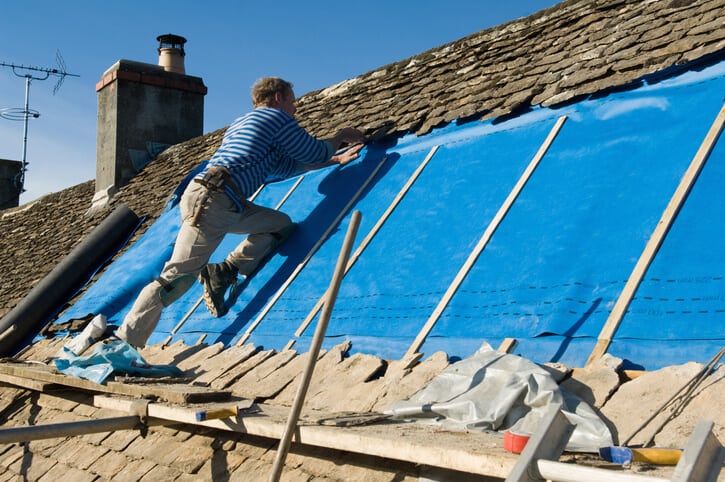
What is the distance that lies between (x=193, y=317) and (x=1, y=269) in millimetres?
5885

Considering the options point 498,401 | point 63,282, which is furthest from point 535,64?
point 63,282

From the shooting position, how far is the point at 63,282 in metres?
7.77

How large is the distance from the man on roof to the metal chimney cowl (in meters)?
6.51

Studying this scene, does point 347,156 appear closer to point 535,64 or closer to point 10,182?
point 535,64

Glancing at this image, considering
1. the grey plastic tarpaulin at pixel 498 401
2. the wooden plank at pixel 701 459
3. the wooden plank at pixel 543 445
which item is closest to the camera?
the wooden plank at pixel 701 459

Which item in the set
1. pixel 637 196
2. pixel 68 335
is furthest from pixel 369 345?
pixel 68 335

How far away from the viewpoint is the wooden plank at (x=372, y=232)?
14.8ft

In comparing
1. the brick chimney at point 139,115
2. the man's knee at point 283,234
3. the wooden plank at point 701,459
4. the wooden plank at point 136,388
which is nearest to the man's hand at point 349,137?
the man's knee at point 283,234

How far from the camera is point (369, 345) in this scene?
3.96 m

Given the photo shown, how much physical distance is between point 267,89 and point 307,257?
1231mm

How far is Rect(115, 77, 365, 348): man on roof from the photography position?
5223 mm

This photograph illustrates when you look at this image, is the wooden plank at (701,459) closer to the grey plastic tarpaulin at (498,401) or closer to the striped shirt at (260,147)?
the grey plastic tarpaulin at (498,401)

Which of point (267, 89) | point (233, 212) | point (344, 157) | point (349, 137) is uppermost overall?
point (267, 89)

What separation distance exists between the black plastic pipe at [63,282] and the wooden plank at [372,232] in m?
3.69
